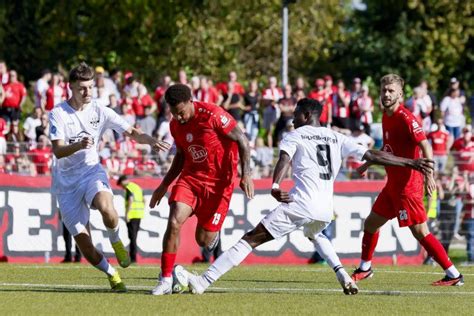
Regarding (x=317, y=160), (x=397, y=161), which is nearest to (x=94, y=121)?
(x=317, y=160)

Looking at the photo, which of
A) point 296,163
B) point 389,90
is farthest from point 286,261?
point 296,163

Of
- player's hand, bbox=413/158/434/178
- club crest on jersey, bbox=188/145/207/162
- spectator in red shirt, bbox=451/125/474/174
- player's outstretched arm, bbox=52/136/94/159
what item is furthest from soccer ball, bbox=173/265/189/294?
spectator in red shirt, bbox=451/125/474/174

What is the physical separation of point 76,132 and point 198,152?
52.6 inches

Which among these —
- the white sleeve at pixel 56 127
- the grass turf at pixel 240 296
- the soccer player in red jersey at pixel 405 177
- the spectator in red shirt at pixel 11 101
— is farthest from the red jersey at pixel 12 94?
the white sleeve at pixel 56 127

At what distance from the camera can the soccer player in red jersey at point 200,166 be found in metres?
14.2

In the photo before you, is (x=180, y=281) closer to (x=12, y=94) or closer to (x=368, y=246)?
(x=368, y=246)

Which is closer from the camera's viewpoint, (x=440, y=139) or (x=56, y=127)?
(x=56, y=127)

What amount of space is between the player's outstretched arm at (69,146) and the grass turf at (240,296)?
147cm

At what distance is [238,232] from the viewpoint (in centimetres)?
2484

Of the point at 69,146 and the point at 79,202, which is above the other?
the point at 69,146

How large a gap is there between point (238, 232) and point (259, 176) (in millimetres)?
1775

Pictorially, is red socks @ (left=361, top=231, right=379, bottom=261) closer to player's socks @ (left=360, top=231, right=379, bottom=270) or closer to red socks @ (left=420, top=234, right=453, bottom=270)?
player's socks @ (left=360, top=231, right=379, bottom=270)

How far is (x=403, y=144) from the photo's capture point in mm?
16297

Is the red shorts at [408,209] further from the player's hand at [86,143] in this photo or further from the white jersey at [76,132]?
the player's hand at [86,143]
